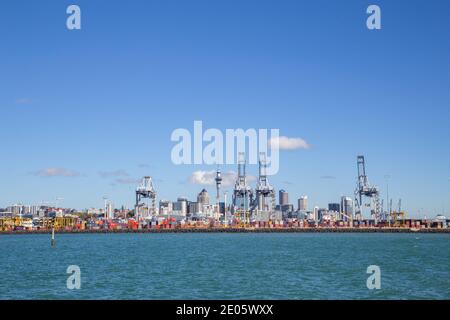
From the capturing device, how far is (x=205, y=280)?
39969mm
